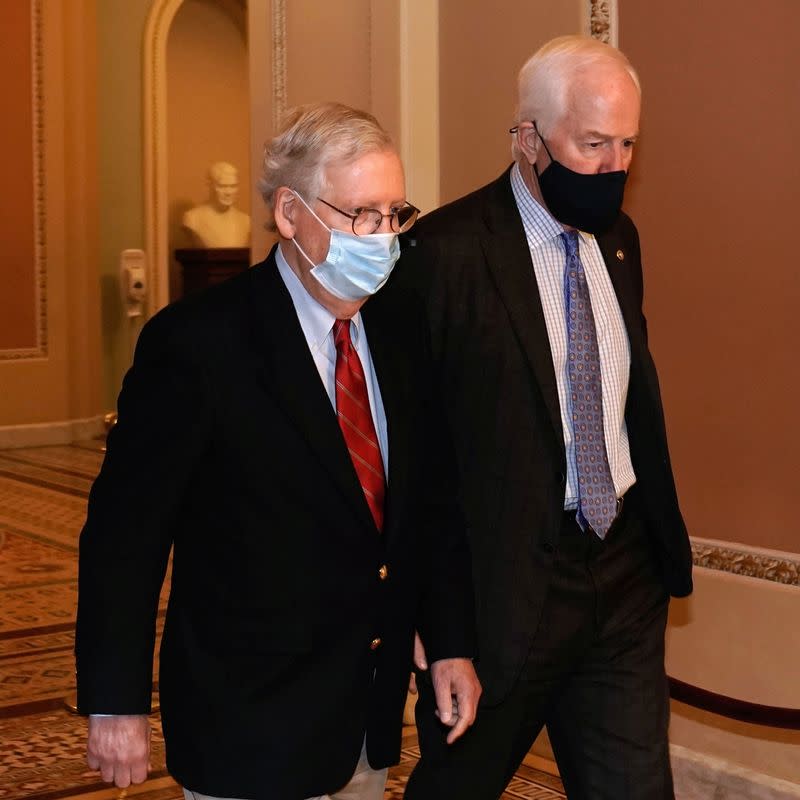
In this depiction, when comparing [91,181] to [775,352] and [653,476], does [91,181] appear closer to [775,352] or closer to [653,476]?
[775,352]

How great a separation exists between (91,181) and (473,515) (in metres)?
10.2

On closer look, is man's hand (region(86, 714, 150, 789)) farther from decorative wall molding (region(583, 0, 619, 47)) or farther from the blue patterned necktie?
decorative wall molding (region(583, 0, 619, 47))

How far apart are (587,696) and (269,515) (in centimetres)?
98

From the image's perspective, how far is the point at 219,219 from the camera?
1399 cm

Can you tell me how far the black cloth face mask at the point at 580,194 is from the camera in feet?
9.55

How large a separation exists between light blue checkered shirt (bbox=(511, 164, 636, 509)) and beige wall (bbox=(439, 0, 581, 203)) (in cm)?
169

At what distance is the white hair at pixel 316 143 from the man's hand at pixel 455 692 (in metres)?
0.89

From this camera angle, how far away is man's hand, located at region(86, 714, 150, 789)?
229 centimetres

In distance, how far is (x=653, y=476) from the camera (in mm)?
3016

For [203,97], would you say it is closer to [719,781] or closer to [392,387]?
[719,781]

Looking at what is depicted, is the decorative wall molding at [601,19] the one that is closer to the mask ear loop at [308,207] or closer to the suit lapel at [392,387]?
the suit lapel at [392,387]

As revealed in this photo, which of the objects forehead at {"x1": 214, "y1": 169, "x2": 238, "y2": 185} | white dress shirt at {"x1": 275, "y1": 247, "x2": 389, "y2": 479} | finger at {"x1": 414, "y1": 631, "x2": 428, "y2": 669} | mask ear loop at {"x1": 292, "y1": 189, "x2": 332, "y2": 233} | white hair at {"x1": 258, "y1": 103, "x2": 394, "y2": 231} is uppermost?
forehead at {"x1": 214, "y1": 169, "x2": 238, "y2": 185}

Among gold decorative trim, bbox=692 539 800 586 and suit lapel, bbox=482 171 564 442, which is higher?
suit lapel, bbox=482 171 564 442

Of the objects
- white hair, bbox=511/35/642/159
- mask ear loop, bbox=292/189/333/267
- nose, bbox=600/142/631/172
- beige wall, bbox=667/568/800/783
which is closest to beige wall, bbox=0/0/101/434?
beige wall, bbox=667/568/800/783
